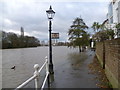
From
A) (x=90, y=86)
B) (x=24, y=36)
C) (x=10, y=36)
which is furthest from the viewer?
(x=24, y=36)

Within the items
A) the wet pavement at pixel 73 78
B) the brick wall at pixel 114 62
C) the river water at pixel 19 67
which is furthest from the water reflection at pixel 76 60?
the brick wall at pixel 114 62

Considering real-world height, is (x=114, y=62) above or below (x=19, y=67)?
above

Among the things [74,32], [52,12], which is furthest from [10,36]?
[52,12]

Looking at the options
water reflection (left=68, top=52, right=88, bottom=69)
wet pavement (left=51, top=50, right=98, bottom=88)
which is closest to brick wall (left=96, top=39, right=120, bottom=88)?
wet pavement (left=51, top=50, right=98, bottom=88)

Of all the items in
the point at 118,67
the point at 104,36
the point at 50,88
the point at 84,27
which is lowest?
the point at 50,88

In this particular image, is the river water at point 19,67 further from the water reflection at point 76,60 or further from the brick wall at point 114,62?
the brick wall at point 114,62

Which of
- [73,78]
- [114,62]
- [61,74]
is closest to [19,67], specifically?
[61,74]

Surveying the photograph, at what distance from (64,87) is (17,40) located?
99.4 m

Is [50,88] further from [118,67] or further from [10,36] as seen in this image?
[10,36]

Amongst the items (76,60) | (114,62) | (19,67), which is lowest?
(19,67)

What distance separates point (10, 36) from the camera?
96.6 metres

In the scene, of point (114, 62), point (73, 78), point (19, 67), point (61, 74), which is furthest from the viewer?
point (19, 67)

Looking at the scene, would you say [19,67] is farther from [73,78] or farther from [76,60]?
[73,78]

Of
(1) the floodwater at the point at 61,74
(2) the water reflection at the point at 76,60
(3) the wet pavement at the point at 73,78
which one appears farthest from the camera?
(2) the water reflection at the point at 76,60
